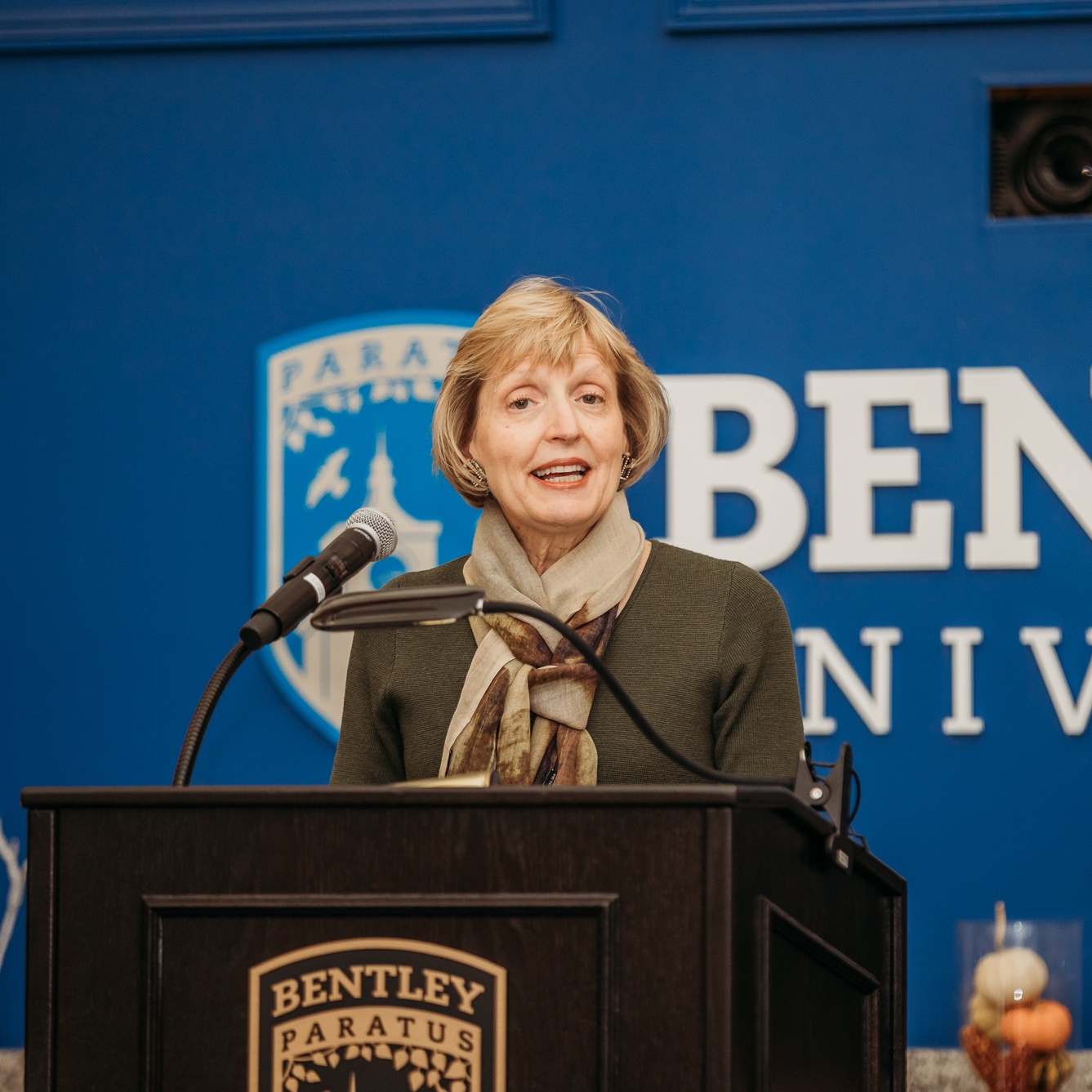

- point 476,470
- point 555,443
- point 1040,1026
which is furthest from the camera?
point 1040,1026

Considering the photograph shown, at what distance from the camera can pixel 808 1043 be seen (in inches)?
37.8

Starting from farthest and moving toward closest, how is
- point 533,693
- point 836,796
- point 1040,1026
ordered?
point 1040,1026
point 533,693
point 836,796

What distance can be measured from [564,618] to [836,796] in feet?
1.41

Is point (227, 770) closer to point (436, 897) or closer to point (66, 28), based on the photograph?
point (66, 28)

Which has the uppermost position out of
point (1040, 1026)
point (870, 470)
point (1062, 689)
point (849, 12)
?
point (849, 12)

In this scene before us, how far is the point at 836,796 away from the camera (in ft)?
3.30

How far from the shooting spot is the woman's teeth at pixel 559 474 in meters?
Answer: 1.42

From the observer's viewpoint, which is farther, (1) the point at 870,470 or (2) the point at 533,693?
(1) the point at 870,470

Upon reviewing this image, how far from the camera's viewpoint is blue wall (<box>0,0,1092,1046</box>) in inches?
98.4

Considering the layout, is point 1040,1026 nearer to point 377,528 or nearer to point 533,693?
point 533,693

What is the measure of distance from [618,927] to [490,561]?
2.16ft

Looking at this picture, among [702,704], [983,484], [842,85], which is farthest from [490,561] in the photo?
[842,85]

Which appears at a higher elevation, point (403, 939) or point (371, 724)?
point (371, 724)

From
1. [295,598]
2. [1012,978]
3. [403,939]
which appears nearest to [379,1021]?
[403,939]
